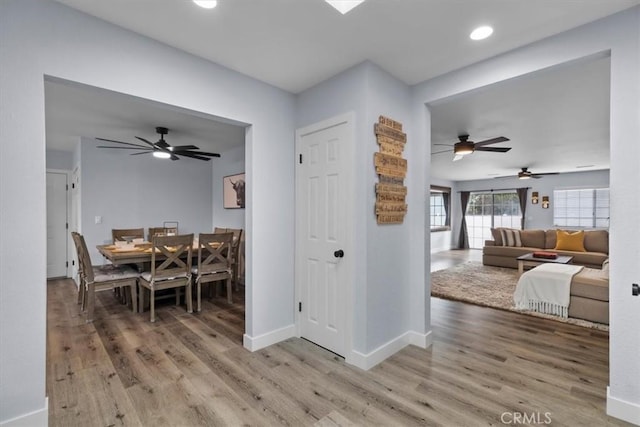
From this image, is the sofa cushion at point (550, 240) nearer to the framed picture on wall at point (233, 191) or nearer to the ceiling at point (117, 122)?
the framed picture on wall at point (233, 191)

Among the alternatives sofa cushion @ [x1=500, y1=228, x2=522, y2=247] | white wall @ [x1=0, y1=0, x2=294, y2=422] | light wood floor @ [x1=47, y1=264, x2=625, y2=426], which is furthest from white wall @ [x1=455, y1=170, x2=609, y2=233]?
white wall @ [x1=0, y1=0, x2=294, y2=422]

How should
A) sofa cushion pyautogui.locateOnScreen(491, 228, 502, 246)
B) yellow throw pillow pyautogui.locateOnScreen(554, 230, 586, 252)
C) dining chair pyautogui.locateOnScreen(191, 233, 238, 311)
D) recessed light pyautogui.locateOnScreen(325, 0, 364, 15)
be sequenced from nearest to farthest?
recessed light pyautogui.locateOnScreen(325, 0, 364, 15)
dining chair pyautogui.locateOnScreen(191, 233, 238, 311)
yellow throw pillow pyautogui.locateOnScreen(554, 230, 586, 252)
sofa cushion pyautogui.locateOnScreen(491, 228, 502, 246)

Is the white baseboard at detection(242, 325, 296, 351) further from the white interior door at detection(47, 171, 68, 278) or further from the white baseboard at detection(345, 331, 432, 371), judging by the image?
the white interior door at detection(47, 171, 68, 278)

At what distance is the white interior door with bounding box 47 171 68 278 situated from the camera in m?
5.43

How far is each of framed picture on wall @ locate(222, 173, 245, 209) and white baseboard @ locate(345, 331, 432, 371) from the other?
11.6ft

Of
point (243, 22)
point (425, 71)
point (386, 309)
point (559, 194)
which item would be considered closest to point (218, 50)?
point (243, 22)

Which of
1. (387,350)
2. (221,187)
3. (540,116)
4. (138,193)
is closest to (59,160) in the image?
→ (138,193)

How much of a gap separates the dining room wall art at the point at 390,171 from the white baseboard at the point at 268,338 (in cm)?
147

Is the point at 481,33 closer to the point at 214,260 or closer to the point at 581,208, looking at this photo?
the point at 214,260

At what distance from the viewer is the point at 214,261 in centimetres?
416

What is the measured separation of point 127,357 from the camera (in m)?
2.62

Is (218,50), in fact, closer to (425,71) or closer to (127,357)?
(425,71)

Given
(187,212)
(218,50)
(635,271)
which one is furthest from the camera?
(187,212)

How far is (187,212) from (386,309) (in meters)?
4.80
